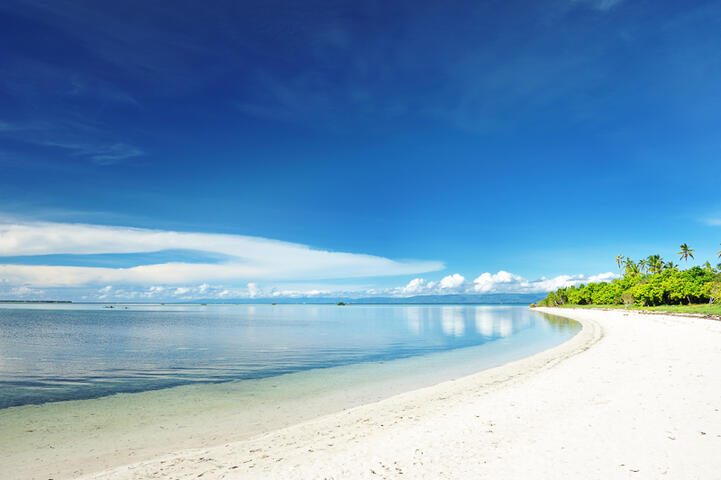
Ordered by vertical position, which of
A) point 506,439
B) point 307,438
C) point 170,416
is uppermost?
point 506,439

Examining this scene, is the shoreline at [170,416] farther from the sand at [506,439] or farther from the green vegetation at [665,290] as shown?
the green vegetation at [665,290]

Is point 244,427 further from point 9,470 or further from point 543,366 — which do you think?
point 543,366

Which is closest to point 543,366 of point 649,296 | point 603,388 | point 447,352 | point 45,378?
point 603,388

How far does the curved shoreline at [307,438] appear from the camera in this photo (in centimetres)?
851

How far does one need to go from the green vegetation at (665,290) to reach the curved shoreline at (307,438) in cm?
6810

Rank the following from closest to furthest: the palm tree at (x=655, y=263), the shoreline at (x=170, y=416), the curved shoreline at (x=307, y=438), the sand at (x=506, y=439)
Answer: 1. the sand at (x=506, y=439)
2. the curved shoreline at (x=307, y=438)
3. the shoreline at (x=170, y=416)
4. the palm tree at (x=655, y=263)

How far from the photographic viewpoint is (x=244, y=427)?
41.3 ft

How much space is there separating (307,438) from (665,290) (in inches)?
4683

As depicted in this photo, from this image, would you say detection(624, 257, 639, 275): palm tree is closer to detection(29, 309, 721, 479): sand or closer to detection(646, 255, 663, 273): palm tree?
detection(646, 255, 663, 273): palm tree

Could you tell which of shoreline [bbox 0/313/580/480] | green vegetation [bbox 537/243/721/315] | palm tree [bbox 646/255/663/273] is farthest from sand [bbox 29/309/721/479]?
palm tree [bbox 646/255/663/273]

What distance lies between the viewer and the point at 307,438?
10.7 m

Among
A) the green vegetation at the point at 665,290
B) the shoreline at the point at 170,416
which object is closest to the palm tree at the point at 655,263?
the green vegetation at the point at 665,290

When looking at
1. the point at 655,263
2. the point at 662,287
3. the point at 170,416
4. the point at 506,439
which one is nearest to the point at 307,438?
the point at 506,439

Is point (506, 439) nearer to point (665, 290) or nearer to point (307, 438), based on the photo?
point (307, 438)
